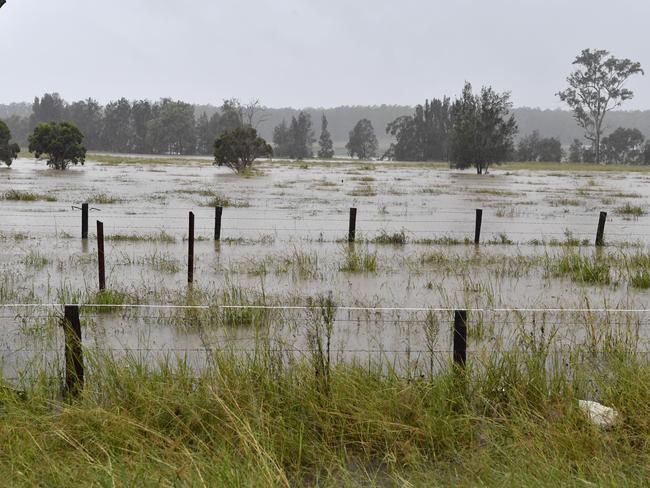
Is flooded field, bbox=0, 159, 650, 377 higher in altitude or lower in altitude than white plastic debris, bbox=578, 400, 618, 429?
lower

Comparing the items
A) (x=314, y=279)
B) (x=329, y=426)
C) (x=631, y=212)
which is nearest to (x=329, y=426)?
(x=329, y=426)

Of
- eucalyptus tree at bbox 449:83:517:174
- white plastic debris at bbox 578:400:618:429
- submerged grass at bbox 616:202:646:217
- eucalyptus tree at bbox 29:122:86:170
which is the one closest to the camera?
white plastic debris at bbox 578:400:618:429

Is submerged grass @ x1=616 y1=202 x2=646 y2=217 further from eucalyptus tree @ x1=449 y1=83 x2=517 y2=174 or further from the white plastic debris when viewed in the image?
eucalyptus tree @ x1=449 y1=83 x2=517 y2=174

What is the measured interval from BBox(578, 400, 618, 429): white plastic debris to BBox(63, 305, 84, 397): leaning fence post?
3.81 meters

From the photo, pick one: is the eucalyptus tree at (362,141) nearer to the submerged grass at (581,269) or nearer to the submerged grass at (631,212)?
the submerged grass at (631,212)

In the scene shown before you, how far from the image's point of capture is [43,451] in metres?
4.72

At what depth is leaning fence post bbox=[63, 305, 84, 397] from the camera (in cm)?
593

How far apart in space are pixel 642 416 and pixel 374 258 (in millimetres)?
9176

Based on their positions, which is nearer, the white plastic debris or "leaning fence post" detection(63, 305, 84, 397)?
the white plastic debris

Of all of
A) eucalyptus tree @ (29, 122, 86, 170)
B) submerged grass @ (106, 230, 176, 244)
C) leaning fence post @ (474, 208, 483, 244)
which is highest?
eucalyptus tree @ (29, 122, 86, 170)

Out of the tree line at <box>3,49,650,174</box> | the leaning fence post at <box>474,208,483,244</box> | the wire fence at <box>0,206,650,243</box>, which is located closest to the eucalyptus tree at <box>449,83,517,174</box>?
the tree line at <box>3,49,650,174</box>

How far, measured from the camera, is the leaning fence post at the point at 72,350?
593 centimetres

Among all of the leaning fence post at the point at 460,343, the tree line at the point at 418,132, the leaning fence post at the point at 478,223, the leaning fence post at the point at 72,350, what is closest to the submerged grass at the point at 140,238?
the leaning fence post at the point at 478,223

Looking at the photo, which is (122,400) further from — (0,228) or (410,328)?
(0,228)
